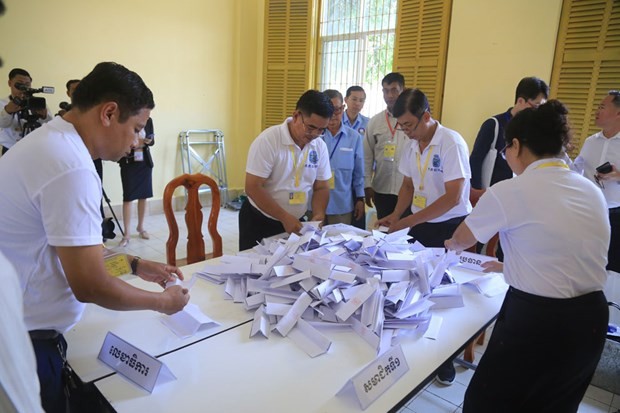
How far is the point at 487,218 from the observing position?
1.34m

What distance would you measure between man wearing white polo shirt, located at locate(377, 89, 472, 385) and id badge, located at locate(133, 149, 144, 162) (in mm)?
2938

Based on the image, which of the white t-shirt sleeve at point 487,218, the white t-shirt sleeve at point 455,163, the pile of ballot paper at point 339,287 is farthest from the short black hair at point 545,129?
the white t-shirt sleeve at point 455,163

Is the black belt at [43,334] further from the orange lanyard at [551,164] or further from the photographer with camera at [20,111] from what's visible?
the photographer with camera at [20,111]

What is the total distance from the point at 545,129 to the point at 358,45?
4.18 metres

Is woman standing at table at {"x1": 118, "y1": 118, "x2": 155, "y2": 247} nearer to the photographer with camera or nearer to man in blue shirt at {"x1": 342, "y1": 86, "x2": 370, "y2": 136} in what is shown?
the photographer with camera

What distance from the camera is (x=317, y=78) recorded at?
18.0 ft

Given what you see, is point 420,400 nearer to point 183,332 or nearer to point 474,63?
point 183,332

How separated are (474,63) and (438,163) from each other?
2298 mm

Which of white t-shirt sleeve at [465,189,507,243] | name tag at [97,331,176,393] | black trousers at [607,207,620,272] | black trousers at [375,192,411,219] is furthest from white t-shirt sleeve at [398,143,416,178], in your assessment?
name tag at [97,331,176,393]

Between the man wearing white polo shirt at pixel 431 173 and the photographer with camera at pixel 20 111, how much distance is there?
3.00 meters

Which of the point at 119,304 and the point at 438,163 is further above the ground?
the point at 438,163

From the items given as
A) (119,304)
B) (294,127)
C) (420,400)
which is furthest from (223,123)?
(119,304)

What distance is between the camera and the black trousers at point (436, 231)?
89.1 inches

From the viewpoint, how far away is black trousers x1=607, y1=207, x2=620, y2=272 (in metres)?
2.73
